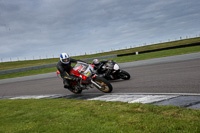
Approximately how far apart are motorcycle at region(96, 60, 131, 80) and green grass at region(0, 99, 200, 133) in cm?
474

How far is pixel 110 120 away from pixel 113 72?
20.1 feet

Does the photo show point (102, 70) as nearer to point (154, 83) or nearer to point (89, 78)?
point (89, 78)

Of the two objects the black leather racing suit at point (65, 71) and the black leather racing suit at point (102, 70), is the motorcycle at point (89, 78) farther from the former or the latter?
the black leather racing suit at point (102, 70)

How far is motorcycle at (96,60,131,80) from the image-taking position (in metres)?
10.3

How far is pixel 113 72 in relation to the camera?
10.4 metres

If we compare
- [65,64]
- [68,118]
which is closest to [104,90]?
[65,64]

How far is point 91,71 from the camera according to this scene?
8117 mm

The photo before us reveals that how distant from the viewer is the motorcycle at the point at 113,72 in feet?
33.7

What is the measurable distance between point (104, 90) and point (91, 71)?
0.90 metres

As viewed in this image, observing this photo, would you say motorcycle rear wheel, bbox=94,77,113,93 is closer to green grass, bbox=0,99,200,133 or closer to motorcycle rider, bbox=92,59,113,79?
green grass, bbox=0,99,200,133

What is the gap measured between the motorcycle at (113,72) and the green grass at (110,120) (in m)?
4.74

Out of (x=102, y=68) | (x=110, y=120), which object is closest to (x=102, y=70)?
(x=102, y=68)

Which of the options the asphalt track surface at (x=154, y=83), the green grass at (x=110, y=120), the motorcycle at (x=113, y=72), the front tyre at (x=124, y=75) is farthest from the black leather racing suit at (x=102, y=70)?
the green grass at (x=110, y=120)

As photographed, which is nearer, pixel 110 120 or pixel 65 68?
pixel 110 120
